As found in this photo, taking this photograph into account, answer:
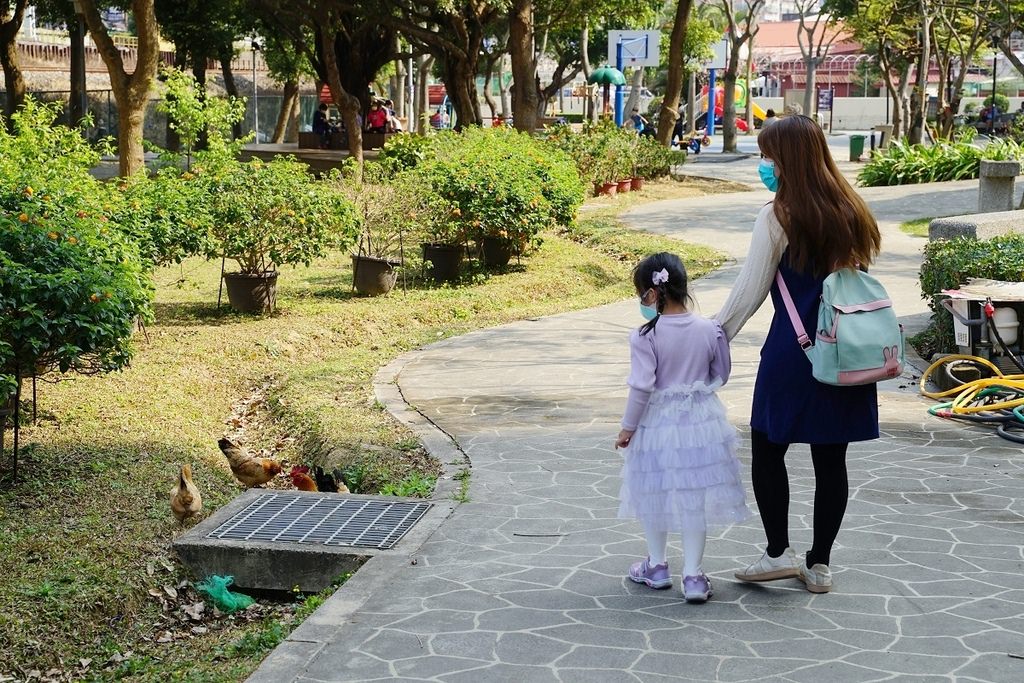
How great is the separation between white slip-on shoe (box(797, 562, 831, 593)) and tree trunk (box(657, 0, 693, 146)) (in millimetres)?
21948

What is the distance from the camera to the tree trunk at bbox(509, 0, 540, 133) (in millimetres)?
21969

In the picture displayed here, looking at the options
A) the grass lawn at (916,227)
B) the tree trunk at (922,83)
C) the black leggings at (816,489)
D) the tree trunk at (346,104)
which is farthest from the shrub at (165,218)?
the tree trunk at (922,83)

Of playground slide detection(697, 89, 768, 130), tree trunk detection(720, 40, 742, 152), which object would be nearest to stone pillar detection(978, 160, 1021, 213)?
tree trunk detection(720, 40, 742, 152)

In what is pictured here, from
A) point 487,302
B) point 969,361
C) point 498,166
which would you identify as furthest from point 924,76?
point 969,361

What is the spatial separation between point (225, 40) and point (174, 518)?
2560 centimetres

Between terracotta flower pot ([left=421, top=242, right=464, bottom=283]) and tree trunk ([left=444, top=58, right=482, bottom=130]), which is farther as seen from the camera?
tree trunk ([left=444, top=58, right=482, bottom=130])

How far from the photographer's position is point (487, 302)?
486 inches

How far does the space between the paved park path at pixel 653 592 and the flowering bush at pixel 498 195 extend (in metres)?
5.37

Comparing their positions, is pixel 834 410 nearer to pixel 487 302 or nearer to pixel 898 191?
pixel 487 302

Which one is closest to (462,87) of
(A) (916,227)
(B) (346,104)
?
(B) (346,104)

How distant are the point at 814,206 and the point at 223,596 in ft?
10.4

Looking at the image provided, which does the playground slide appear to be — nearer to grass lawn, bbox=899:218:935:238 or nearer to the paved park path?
grass lawn, bbox=899:218:935:238

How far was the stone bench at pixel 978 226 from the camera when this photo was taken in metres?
9.51

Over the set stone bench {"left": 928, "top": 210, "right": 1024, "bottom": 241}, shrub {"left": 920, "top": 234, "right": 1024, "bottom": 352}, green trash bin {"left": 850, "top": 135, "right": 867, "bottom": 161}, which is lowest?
shrub {"left": 920, "top": 234, "right": 1024, "bottom": 352}
